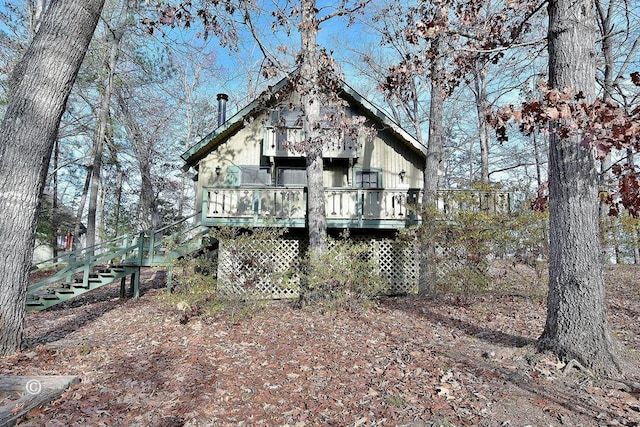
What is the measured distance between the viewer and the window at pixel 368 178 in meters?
12.8

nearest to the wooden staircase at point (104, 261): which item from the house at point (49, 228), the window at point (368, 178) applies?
the window at point (368, 178)

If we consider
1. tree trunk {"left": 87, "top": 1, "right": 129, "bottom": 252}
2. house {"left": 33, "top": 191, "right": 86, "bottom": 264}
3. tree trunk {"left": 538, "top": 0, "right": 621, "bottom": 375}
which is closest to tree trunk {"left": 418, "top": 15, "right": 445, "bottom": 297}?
tree trunk {"left": 538, "top": 0, "right": 621, "bottom": 375}

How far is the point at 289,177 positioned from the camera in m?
12.9

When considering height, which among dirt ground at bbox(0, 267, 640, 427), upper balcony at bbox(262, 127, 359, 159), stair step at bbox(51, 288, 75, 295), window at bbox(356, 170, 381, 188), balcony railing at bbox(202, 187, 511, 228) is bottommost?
dirt ground at bbox(0, 267, 640, 427)

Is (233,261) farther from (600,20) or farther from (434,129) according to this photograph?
(600,20)

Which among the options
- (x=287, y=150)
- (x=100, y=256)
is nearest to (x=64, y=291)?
(x=100, y=256)

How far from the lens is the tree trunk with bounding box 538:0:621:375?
401 centimetres

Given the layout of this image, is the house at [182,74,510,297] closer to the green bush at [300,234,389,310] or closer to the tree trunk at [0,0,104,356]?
the green bush at [300,234,389,310]

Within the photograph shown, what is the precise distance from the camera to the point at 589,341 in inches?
156

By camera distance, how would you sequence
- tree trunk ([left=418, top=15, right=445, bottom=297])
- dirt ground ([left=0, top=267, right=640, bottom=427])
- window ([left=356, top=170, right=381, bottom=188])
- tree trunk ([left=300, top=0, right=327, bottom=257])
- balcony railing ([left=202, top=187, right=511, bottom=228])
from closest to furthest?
1. dirt ground ([left=0, top=267, right=640, bottom=427])
2. tree trunk ([left=418, top=15, right=445, bottom=297])
3. tree trunk ([left=300, top=0, right=327, bottom=257])
4. balcony railing ([left=202, top=187, right=511, bottom=228])
5. window ([left=356, top=170, right=381, bottom=188])

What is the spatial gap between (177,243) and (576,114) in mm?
10191

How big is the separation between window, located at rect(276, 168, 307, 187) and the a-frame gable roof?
7.25 feet

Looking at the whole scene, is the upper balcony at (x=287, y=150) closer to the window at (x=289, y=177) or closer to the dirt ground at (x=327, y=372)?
the window at (x=289, y=177)

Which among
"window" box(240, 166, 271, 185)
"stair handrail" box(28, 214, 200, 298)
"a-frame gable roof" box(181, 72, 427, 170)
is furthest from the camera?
"window" box(240, 166, 271, 185)
